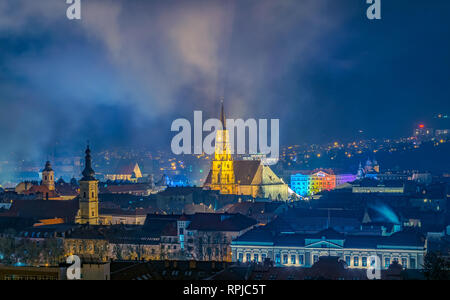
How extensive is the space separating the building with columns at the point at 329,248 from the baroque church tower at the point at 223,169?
37.2 m

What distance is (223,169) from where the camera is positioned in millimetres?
77125

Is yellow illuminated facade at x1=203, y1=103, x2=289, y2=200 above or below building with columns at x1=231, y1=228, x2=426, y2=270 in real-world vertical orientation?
above

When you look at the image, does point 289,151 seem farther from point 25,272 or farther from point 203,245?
point 25,272

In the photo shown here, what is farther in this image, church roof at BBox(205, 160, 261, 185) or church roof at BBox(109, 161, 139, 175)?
church roof at BBox(109, 161, 139, 175)

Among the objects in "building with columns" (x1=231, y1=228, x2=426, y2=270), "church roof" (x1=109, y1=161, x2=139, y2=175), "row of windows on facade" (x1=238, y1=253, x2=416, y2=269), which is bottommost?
"row of windows on facade" (x1=238, y1=253, x2=416, y2=269)

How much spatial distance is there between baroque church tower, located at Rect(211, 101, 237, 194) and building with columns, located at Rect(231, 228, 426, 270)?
37.2m

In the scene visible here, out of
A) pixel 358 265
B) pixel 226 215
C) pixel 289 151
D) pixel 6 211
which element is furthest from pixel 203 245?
pixel 289 151

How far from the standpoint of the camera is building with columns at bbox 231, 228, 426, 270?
35.8 meters

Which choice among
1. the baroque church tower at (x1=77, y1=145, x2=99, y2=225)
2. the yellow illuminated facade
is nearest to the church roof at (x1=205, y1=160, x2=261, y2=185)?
the yellow illuminated facade

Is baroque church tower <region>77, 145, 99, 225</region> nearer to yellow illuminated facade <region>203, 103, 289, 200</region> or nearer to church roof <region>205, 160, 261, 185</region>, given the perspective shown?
yellow illuminated facade <region>203, 103, 289, 200</region>

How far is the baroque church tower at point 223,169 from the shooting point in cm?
7688

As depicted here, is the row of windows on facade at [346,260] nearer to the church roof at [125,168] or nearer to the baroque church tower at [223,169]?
the baroque church tower at [223,169]

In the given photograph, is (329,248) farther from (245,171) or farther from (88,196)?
(245,171)

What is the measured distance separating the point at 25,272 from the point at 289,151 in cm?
13537
